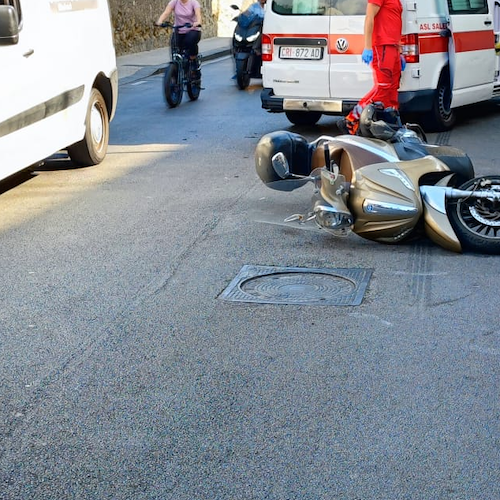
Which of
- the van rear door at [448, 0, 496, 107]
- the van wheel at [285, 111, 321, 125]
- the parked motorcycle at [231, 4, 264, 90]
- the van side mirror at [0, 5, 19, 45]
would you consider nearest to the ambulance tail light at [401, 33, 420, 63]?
the van rear door at [448, 0, 496, 107]

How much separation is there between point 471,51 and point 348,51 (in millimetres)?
1773

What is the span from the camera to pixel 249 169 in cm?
999

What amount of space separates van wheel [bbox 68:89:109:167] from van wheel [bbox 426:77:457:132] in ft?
12.1

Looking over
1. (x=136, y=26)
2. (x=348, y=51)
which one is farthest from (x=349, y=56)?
(x=136, y=26)

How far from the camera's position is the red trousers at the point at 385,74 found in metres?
10.5

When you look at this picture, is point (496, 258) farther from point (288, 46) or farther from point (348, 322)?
point (288, 46)

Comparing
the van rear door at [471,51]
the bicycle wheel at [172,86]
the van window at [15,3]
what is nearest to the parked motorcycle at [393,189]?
the van window at [15,3]

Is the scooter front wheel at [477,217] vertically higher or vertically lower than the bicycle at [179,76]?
higher

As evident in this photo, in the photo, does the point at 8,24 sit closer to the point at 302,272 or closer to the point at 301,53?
the point at 302,272

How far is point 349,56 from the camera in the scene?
11.4 m

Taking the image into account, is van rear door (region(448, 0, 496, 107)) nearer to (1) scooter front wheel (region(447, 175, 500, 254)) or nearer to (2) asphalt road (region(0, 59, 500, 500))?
(2) asphalt road (region(0, 59, 500, 500))

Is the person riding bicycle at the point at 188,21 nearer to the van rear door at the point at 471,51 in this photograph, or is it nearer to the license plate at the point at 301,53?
the license plate at the point at 301,53

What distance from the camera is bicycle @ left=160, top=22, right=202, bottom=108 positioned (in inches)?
602

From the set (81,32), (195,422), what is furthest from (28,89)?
(195,422)
